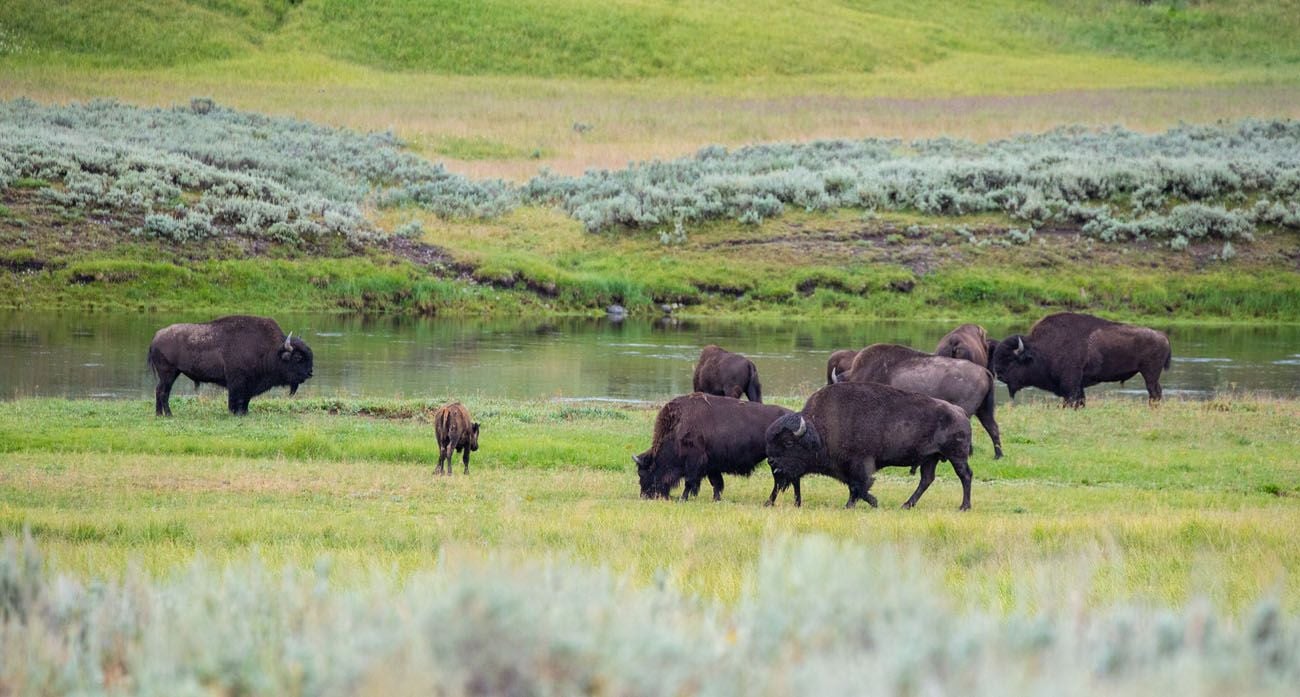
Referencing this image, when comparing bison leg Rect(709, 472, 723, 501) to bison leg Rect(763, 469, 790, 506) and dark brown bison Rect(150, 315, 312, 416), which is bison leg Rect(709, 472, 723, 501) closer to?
bison leg Rect(763, 469, 790, 506)

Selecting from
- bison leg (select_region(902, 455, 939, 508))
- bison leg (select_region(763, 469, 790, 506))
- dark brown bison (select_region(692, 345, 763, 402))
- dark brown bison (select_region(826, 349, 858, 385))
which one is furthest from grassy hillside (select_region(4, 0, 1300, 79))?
bison leg (select_region(902, 455, 939, 508))

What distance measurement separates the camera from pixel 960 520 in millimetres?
11312

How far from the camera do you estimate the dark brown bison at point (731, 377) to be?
20781mm

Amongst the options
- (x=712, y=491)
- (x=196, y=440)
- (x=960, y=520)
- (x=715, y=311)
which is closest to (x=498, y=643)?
(x=960, y=520)

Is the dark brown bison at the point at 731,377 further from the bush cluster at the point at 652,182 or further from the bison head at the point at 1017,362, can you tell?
the bush cluster at the point at 652,182

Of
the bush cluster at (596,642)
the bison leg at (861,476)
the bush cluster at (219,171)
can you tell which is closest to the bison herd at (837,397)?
the bison leg at (861,476)

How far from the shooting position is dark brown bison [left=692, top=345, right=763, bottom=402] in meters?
20.8

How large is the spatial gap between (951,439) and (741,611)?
371 inches

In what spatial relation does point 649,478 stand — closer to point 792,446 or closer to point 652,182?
point 792,446

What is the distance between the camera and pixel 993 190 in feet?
157

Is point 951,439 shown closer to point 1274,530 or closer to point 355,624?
point 1274,530

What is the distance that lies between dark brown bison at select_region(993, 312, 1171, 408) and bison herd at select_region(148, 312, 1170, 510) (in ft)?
0.07

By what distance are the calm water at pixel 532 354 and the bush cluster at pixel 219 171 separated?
7117 millimetres

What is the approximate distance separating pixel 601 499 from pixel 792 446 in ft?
6.64
